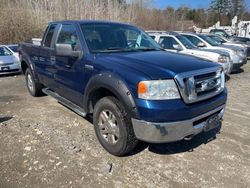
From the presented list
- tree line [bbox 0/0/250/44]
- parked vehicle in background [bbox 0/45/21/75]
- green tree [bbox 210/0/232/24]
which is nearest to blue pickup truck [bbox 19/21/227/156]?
parked vehicle in background [bbox 0/45/21/75]

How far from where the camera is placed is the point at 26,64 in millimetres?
6914

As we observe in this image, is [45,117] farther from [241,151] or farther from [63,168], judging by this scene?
[241,151]

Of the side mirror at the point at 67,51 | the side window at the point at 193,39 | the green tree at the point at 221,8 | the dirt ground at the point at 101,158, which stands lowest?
the dirt ground at the point at 101,158

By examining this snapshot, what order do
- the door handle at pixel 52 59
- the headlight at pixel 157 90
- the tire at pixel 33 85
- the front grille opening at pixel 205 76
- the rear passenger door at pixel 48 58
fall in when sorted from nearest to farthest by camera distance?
the headlight at pixel 157 90 < the front grille opening at pixel 205 76 < the door handle at pixel 52 59 < the rear passenger door at pixel 48 58 < the tire at pixel 33 85

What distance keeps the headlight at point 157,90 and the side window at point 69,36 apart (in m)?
1.64

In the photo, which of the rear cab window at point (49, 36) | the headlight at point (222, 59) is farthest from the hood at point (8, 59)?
the headlight at point (222, 59)

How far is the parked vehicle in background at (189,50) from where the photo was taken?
9.46 m

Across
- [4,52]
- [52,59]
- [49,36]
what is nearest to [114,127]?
[52,59]

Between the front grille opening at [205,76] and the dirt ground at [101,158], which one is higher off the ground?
the front grille opening at [205,76]

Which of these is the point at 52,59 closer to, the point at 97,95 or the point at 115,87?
the point at 97,95

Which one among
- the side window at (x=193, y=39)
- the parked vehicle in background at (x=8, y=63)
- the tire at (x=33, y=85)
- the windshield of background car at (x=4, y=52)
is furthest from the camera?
the side window at (x=193, y=39)

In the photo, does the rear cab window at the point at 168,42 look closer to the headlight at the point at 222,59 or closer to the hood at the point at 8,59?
the headlight at the point at 222,59

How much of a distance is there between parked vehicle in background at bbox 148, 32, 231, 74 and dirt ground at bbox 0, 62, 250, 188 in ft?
14.5

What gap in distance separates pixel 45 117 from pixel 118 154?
7.63 feet
